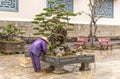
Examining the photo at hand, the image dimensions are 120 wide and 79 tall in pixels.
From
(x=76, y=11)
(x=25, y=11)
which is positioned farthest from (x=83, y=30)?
(x=25, y=11)

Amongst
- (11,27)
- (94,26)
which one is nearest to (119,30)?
(94,26)

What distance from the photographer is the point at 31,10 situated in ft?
54.9

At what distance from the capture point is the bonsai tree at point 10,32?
13.7m

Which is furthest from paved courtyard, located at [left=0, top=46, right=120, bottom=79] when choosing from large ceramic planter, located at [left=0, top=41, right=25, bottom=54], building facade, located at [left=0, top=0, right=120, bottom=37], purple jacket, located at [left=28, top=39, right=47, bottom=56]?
building facade, located at [left=0, top=0, right=120, bottom=37]

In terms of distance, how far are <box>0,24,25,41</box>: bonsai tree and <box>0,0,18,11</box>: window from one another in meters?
1.97

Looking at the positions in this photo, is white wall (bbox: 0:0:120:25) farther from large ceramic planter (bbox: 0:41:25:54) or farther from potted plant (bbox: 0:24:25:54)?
large ceramic planter (bbox: 0:41:25:54)

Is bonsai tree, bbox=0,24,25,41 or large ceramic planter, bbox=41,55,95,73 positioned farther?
bonsai tree, bbox=0,24,25,41

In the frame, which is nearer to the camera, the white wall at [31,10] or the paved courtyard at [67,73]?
the paved courtyard at [67,73]

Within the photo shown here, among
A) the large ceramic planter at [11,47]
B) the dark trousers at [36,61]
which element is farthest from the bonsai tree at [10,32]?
the dark trousers at [36,61]

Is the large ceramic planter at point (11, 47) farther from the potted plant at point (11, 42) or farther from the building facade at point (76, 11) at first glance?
the building facade at point (76, 11)

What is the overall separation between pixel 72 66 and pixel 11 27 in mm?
4904

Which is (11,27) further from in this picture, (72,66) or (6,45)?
(72,66)

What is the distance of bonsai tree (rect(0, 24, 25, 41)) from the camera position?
13.7m

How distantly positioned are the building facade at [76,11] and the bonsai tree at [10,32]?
1.56m
